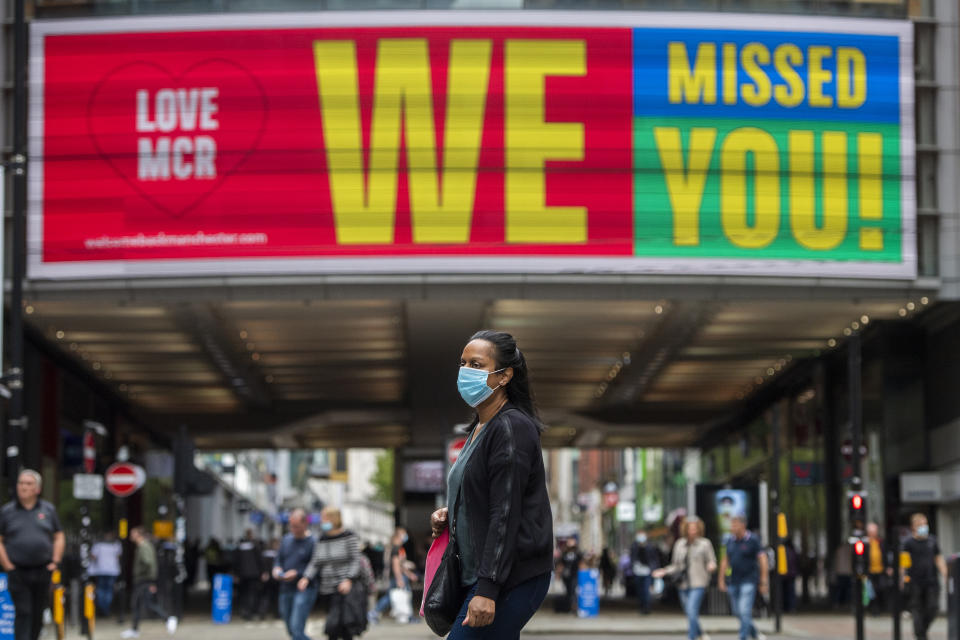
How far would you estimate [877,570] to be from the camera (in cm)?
2933

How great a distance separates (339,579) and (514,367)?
9.88 meters

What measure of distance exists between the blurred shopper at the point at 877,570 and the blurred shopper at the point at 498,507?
20.8 meters

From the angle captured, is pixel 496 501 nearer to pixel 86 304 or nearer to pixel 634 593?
pixel 86 304

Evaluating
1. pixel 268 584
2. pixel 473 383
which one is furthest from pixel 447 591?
pixel 268 584

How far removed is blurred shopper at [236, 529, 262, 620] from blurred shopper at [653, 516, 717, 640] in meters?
12.3

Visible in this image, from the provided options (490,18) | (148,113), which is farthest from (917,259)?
(148,113)

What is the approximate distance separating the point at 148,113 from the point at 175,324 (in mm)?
5176

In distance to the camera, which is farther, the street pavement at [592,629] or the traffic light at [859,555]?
the street pavement at [592,629]

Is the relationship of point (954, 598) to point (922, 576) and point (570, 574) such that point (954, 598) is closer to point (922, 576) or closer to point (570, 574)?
point (922, 576)

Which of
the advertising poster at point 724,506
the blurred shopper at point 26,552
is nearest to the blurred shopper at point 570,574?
the advertising poster at point 724,506

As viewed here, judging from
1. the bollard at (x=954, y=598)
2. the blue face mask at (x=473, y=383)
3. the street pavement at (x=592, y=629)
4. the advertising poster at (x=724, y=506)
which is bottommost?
the street pavement at (x=592, y=629)

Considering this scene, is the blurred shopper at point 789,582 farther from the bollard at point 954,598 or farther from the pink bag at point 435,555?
the pink bag at point 435,555

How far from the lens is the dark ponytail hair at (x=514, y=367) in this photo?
6.37m

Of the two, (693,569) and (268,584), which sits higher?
(693,569)
